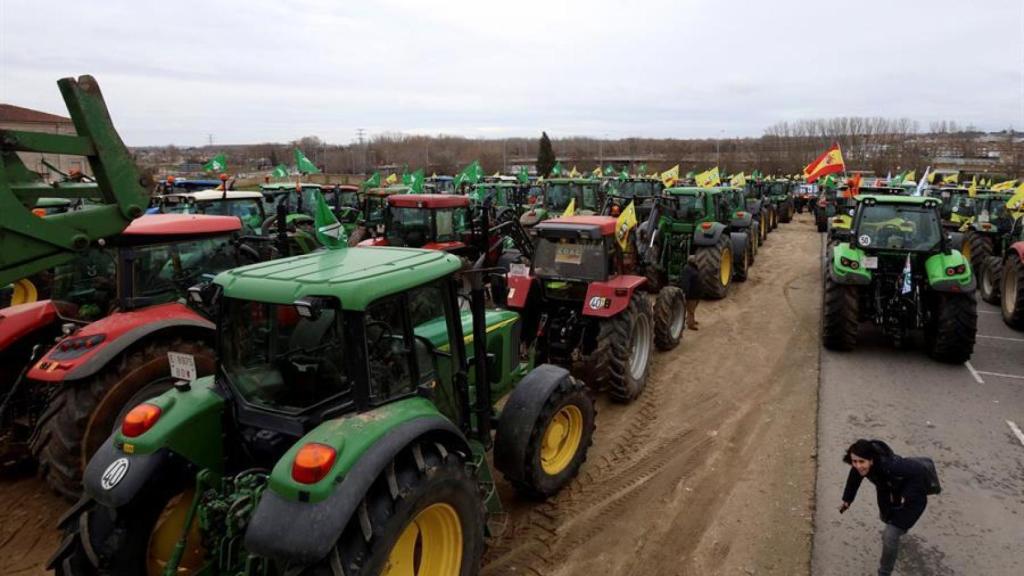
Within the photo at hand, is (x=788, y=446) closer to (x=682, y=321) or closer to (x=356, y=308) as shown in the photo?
(x=682, y=321)

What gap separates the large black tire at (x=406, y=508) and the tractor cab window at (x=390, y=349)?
0.34 metres

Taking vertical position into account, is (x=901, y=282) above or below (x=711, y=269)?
above

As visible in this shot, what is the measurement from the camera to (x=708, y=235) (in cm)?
1080

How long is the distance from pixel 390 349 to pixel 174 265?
10.7 feet

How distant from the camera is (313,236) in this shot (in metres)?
A: 10.3

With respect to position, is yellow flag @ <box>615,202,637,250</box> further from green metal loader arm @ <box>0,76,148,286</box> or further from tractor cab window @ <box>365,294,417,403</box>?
green metal loader arm @ <box>0,76,148,286</box>

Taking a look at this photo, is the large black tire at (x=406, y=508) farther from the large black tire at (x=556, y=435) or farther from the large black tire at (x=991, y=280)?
the large black tire at (x=991, y=280)

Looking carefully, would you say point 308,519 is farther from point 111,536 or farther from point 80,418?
point 80,418

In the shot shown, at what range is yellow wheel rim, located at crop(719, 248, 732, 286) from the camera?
450 inches

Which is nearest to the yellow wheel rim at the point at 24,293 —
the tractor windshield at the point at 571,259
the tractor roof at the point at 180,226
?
the tractor roof at the point at 180,226

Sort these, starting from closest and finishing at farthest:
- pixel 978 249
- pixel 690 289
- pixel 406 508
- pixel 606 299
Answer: pixel 406 508, pixel 606 299, pixel 690 289, pixel 978 249

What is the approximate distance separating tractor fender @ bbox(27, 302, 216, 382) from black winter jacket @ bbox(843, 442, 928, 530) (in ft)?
15.9

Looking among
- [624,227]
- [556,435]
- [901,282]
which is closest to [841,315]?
[901,282]

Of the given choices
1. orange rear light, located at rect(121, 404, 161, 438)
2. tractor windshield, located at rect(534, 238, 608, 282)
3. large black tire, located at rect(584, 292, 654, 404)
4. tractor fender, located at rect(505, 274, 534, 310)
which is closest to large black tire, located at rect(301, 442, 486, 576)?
orange rear light, located at rect(121, 404, 161, 438)
